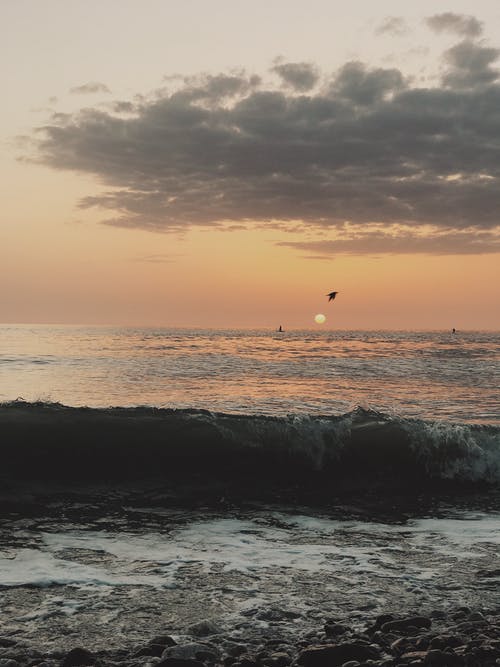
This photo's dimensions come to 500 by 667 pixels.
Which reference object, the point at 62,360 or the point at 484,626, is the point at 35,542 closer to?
the point at 484,626

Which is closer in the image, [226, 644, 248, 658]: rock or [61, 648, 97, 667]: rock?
[61, 648, 97, 667]: rock

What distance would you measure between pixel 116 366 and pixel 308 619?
38.0 meters

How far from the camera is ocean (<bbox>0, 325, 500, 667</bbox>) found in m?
6.29

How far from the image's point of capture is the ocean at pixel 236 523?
629 cm

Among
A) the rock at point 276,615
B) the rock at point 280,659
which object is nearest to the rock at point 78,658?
the rock at point 280,659

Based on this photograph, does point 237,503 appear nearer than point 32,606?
No

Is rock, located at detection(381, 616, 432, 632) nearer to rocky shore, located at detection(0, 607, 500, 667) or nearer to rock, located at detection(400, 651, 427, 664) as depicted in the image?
rocky shore, located at detection(0, 607, 500, 667)

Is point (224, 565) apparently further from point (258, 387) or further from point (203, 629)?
point (258, 387)

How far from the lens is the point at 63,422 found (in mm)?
16969

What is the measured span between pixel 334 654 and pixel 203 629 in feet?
4.35

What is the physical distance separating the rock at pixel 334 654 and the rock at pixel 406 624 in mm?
547

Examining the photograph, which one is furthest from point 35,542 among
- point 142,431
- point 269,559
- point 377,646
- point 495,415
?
point 495,415

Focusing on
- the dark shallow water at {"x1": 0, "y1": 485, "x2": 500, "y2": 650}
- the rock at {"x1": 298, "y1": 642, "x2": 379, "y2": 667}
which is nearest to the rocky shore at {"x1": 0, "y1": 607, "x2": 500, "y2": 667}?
the rock at {"x1": 298, "y1": 642, "x2": 379, "y2": 667}

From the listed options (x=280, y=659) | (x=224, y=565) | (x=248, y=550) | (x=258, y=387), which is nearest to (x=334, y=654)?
(x=280, y=659)
